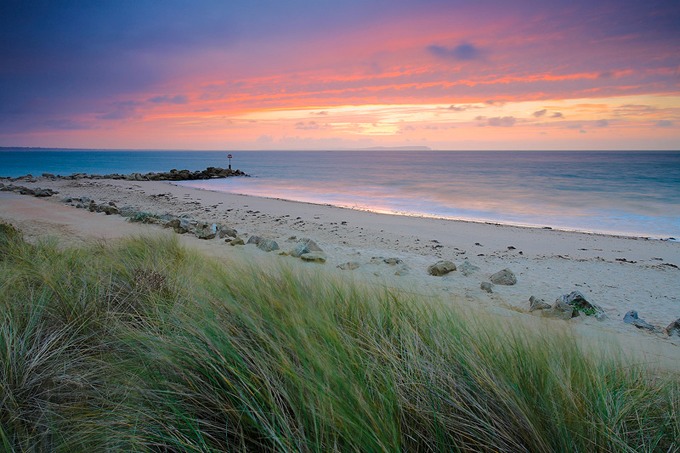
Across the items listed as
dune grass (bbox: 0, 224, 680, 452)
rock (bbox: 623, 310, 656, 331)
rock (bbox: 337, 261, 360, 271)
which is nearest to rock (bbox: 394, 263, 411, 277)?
rock (bbox: 337, 261, 360, 271)

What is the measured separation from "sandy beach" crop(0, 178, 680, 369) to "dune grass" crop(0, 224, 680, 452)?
1.72m

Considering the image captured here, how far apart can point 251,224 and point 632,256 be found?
33.0 feet

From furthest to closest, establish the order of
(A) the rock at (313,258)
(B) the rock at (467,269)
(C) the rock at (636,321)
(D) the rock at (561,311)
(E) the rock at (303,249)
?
1. (E) the rock at (303,249)
2. (A) the rock at (313,258)
3. (B) the rock at (467,269)
4. (D) the rock at (561,311)
5. (C) the rock at (636,321)

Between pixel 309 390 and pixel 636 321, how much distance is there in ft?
15.5

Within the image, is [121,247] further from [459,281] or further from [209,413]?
[459,281]

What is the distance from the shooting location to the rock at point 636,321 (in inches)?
178

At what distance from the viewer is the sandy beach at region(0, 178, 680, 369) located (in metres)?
4.91

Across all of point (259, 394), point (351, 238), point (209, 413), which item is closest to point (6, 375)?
point (209, 413)

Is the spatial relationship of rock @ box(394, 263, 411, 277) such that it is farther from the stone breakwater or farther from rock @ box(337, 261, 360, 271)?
the stone breakwater

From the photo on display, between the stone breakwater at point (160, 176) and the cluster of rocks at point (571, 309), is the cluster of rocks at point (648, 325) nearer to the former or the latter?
the cluster of rocks at point (571, 309)

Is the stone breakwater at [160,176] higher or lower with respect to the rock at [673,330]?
higher

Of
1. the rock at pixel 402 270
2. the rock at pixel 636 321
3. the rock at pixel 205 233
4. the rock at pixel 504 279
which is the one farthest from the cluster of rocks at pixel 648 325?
the rock at pixel 205 233

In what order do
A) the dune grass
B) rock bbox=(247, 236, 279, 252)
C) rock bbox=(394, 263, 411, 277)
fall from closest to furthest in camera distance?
1. the dune grass
2. rock bbox=(394, 263, 411, 277)
3. rock bbox=(247, 236, 279, 252)

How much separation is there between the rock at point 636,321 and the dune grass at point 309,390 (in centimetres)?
253
